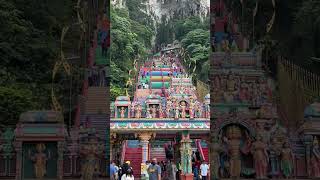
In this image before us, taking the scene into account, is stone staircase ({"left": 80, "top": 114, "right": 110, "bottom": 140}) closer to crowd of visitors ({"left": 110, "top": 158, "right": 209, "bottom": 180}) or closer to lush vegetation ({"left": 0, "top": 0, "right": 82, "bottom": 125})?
lush vegetation ({"left": 0, "top": 0, "right": 82, "bottom": 125})

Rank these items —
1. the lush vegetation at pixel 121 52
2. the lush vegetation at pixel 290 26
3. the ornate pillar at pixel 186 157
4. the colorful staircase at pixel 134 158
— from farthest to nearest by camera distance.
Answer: the lush vegetation at pixel 121 52 → the colorful staircase at pixel 134 158 → the ornate pillar at pixel 186 157 → the lush vegetation at pixel 290 26

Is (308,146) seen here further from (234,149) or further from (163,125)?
(163,125)

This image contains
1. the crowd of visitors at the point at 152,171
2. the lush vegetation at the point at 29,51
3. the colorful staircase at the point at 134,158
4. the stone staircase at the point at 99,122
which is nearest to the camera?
the stone staircase at the point at 99,122

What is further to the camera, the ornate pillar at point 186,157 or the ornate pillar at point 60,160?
the ornate pillar at point 186,157

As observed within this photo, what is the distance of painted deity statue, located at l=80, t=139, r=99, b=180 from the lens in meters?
10.4

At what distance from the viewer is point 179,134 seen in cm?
2005

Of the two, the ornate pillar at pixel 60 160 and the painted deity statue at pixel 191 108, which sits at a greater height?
the painted deity statue at pixel 191 108

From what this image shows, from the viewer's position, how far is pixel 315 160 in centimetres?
1030

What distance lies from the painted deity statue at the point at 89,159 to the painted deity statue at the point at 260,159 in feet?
10.4

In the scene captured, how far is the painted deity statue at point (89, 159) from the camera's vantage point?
34.0ft

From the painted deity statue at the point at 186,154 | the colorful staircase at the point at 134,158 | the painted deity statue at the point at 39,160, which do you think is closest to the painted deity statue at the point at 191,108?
the painted deity statue at the point at 186,154

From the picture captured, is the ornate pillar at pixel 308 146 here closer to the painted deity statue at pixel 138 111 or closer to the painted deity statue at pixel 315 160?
the painted deity statue at pixel 315 160

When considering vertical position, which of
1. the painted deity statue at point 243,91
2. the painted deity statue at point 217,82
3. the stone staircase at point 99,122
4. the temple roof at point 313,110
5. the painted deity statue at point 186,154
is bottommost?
the painted deity statue at point 186,154

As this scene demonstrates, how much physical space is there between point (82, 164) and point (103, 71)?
1924mm
